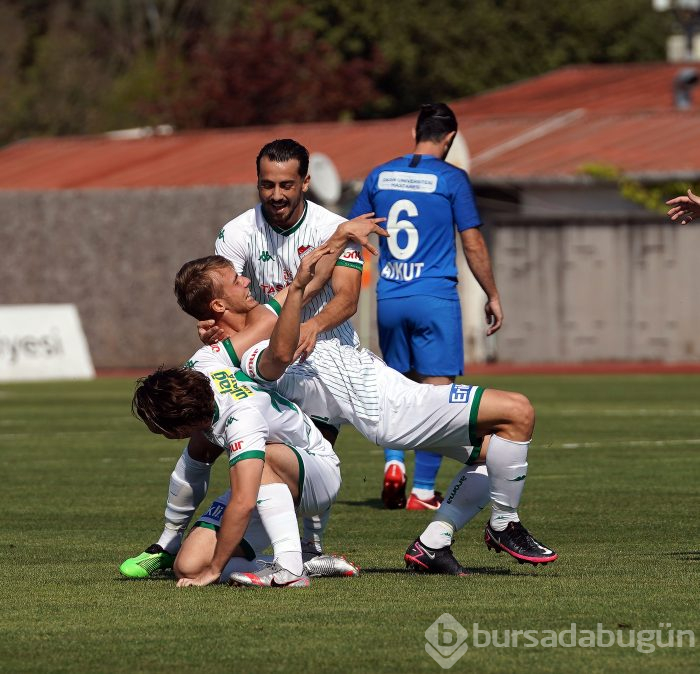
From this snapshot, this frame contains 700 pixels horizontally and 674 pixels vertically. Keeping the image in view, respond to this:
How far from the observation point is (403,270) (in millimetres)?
11367

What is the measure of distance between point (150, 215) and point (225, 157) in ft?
9.46

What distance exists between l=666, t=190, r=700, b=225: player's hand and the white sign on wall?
20.0 m

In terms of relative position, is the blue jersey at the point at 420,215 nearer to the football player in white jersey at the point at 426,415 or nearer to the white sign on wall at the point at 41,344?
the football player in white jersey at the point at 426,415

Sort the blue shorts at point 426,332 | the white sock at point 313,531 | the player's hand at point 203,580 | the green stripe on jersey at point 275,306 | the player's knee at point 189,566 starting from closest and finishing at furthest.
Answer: the player's hand at point 203,580 < the player's knee at point 189,566 < the green stripe on jersey at point 275,306 < the white sock at point 313,531 < the blue shorts at point 426,332

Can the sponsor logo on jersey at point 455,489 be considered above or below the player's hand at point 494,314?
below

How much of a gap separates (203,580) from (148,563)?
540 mm

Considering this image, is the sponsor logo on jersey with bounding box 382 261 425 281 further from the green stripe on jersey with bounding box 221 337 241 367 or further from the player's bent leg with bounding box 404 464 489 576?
the green stripe on jersey with bounding box 221 337 241 367

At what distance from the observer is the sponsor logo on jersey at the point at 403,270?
11336 millimetres

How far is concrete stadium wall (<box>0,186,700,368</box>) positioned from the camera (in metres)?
32.1

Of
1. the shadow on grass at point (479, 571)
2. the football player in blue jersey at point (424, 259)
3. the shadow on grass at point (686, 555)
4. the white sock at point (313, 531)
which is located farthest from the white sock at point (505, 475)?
the football player in blue jersey at point (424, 259)

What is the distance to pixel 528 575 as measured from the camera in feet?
25.8

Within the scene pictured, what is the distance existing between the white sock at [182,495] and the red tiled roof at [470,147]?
23.6 metres

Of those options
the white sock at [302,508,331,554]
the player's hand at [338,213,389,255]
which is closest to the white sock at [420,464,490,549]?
the white sock at [302,508,331,554]

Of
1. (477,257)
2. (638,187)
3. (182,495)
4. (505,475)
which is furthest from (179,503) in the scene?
(638,187)
